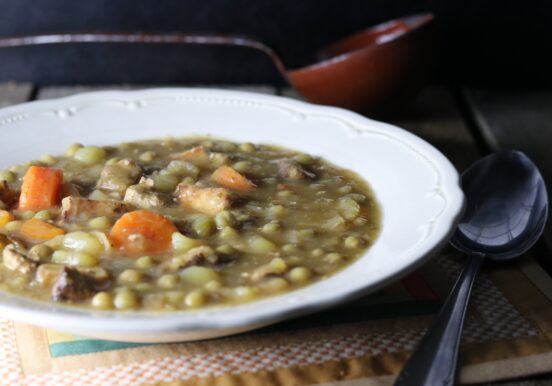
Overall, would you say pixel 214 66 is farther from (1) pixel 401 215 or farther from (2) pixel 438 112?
(1) pixel 401 215

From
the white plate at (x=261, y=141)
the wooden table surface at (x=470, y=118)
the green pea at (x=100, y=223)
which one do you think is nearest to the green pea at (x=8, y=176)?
the white plate at (x=261, y=141)

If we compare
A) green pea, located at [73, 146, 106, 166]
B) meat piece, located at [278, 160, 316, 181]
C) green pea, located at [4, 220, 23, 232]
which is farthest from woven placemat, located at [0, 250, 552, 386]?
green pea, located at [73, 146, 106, 166]

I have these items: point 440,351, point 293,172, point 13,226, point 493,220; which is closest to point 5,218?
point 13,226

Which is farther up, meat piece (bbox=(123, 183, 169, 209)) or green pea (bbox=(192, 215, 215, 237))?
meat piece (bbox=(123, 183, 169, 209))

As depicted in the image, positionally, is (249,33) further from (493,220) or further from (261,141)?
(493,220)

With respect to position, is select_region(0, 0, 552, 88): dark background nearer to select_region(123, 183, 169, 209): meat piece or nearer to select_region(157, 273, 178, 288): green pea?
select_region(123, 183, 169, 209): meat piece

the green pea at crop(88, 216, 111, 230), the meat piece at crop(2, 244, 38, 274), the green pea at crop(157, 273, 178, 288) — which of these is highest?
the meat piece at crop(2, 244, 38, 274)
